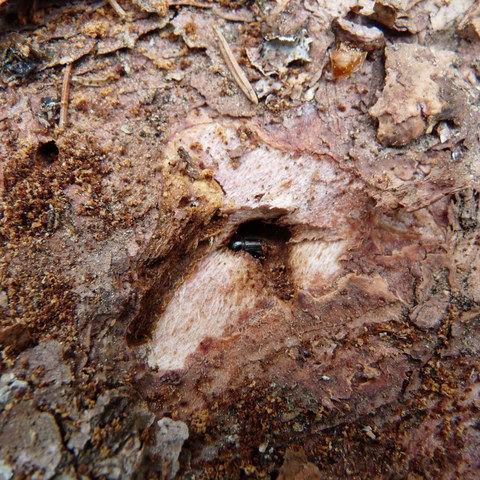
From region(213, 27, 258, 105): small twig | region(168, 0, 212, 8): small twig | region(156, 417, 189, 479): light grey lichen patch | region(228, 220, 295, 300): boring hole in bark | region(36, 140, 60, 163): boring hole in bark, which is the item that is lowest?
region(156, 417, 189, 479): light grey lichen patch

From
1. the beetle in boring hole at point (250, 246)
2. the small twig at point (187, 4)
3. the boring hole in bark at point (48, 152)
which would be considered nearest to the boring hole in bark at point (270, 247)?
the beetle in boring hole at point (250, 246)

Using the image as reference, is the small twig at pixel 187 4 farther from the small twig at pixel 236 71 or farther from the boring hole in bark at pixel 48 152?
the boring hole in bark at pixel 48 152

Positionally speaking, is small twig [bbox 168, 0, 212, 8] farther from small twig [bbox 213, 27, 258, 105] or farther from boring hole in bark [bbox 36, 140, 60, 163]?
boring hole in bark [bbox 36, 140, 60, 163]

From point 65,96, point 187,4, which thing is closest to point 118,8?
point 187,4

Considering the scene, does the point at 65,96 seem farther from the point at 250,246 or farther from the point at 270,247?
the point at 270,247

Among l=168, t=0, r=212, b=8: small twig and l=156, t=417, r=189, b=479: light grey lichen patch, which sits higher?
l=168, t=0, r=212, b=8: small twig

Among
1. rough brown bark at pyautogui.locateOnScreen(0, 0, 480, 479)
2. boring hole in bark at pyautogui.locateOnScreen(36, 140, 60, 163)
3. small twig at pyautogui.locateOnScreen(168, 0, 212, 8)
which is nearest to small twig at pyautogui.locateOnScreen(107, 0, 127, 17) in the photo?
rough brown bark at pyautogui.locateOnScreen(0, 0, 480, 479)
